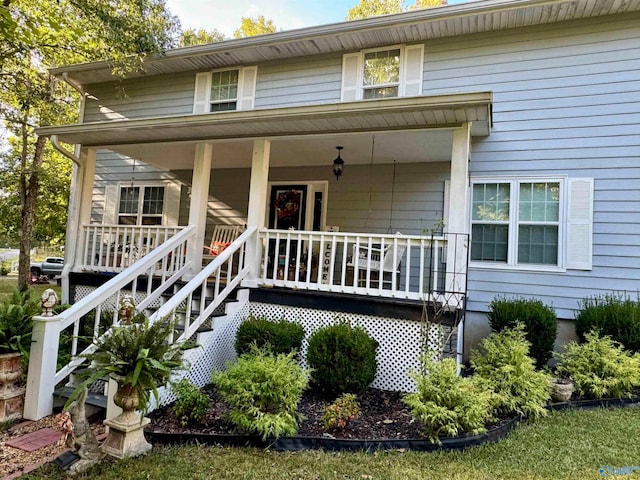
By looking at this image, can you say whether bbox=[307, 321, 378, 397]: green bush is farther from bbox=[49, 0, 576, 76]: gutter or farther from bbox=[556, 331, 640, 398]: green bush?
bbox=[49, 0, 576, 76]: gutter

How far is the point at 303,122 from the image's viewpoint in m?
5.20

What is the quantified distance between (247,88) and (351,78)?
2.26 metres

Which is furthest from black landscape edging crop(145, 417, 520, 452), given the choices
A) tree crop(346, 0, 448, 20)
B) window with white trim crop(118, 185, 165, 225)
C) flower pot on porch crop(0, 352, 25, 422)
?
tree crop(346, 0, 448, 20)

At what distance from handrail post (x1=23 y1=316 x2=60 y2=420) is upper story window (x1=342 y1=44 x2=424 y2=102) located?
592 cm

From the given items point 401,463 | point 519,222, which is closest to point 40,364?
point 401,463

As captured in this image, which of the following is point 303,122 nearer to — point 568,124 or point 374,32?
point 374,32

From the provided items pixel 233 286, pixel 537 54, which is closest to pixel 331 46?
pixel 537 54

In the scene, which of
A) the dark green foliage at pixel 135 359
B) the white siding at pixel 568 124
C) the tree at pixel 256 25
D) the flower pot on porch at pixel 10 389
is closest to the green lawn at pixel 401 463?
the dark green foliage at pixel 135 359

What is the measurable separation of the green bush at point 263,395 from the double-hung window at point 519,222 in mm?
4198

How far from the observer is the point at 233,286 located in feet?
17.5

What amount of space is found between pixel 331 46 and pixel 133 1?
5145 millimetres

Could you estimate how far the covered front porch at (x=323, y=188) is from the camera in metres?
4.82

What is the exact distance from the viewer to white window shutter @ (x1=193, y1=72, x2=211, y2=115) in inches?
334

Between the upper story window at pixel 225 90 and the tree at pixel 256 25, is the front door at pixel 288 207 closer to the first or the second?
the upper story window at pixel 225 90
